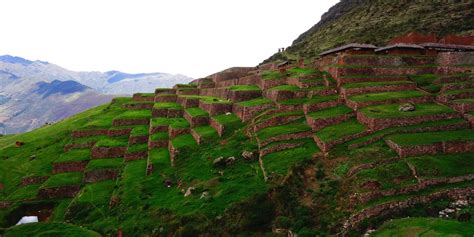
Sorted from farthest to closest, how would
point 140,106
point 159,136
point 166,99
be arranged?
point 166,99 → point 140,106 → point 159,136

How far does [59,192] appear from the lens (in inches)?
1570

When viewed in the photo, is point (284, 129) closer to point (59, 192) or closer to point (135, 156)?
point (135, 156)

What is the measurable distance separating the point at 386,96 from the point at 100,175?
99.7 feet

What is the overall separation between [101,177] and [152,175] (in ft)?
24.4

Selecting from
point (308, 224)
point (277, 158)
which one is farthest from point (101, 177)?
point (308, 224)

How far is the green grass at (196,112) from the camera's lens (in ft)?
153

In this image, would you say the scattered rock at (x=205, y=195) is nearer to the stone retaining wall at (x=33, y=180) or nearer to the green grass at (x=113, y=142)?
the green grass at (x=113, y=142)

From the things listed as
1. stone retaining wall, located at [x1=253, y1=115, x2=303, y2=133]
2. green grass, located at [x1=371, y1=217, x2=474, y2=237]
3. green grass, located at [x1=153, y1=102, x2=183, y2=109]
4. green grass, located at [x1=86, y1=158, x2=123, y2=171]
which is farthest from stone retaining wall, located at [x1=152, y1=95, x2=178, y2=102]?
green grass, located at [x1=371, y1=217, x2=474, y2=237]

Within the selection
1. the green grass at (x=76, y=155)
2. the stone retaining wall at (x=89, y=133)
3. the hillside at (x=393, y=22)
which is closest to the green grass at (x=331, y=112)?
the green grass at (x=76, y=155)

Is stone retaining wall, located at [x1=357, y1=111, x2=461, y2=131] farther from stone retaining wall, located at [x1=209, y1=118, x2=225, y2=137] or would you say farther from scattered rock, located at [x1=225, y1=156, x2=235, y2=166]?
stone retaining wall, located at [x1=209, y1=118, x2=225, y2=137]

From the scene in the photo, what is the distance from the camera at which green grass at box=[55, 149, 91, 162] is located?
44312mm

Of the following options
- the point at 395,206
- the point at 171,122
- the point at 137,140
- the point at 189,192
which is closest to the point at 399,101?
the point at 395,206

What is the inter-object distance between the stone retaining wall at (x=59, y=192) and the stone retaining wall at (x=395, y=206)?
2944 cm

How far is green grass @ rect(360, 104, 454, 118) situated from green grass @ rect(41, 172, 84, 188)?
30.2m
